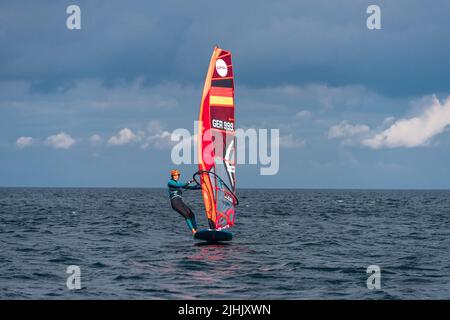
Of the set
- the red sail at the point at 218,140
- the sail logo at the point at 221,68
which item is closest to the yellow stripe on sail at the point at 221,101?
the red sail at the point at 218,140

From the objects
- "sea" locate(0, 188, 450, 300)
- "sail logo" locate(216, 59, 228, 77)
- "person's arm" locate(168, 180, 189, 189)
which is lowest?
"sea" locate(0, 188, 450, 300)

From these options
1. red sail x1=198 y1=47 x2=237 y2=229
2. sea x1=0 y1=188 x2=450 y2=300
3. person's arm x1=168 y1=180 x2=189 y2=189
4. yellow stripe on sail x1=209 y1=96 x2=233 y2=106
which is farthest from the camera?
yellow stripe on sail x1=209 y1=96 x2=233 y2=106

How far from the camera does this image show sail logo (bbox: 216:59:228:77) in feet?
73.0

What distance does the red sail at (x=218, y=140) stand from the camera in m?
21.7

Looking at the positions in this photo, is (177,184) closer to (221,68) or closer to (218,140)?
(218,140)

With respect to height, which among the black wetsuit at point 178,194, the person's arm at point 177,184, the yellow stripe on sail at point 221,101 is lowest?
the black wetsuit at point 178,194

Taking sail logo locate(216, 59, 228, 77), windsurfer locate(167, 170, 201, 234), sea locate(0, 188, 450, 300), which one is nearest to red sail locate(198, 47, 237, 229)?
sail logo locate(216, 59, 228, 77)

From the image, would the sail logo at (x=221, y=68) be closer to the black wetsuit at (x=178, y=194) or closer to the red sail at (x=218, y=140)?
the red sail at (x=218, y=140)

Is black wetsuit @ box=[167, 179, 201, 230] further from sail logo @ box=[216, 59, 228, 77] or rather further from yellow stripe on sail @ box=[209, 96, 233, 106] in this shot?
sail logo @ box=[216, 59, 228, 77]

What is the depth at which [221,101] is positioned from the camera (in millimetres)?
22156

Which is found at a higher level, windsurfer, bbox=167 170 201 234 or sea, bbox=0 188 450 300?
windsurfer, bbox=167 170 201 234

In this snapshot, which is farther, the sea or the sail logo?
the sail logo

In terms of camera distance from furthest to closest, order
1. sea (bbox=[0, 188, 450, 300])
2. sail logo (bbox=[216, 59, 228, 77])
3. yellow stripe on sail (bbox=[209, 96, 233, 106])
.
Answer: sail logo (bbox=[216, 59, 228, 77]) < yellow stripe on sail (bbox=[209, 96, 233, 106]) < sea (bbox=[0, 188, 450, 300])

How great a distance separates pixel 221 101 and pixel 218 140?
150 centimetres
